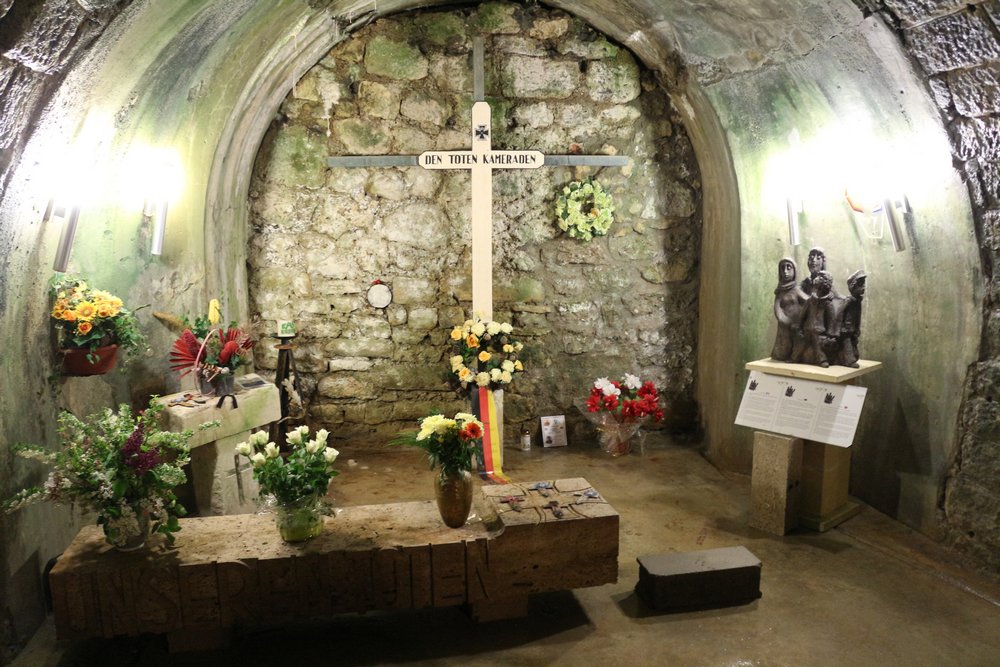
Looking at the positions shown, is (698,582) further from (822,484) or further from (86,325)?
(86,325)

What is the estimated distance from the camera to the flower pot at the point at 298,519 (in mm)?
3258

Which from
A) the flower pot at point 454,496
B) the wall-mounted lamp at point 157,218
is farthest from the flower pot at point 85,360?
the flower pot at point 454,496

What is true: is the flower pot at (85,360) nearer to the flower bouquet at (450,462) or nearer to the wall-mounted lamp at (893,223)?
the flower bouquet at (450,462)

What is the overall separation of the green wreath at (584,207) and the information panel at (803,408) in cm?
188

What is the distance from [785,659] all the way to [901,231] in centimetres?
256

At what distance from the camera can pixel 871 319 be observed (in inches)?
187

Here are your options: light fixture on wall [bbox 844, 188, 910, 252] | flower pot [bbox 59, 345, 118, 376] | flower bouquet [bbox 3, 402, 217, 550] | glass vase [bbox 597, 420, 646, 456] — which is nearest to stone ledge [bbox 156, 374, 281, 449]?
flower pot [bbox 59, 345, 118, 376]

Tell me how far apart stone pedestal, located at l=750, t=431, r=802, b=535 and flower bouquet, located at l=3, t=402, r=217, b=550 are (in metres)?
3.20

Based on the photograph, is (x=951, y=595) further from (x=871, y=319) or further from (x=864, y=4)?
(x=864, y=4)

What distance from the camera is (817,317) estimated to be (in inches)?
173

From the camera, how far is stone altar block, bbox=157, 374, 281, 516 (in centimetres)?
414

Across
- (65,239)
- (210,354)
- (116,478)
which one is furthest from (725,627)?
(65,239)

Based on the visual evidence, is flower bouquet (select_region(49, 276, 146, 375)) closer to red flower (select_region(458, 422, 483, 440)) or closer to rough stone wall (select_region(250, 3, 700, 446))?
red flower (select_region(458, 422, 483, 440))

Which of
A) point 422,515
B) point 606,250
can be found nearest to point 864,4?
point 606,250
